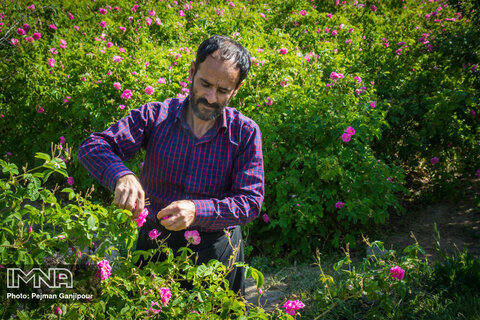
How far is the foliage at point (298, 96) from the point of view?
375 centimetres

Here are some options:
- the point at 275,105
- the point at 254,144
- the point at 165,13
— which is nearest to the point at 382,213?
the point at 275,105

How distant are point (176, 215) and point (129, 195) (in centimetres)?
17

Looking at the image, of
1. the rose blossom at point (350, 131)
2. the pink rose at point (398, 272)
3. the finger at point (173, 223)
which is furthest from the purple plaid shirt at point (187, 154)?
the rose blossom at point (350, 131)

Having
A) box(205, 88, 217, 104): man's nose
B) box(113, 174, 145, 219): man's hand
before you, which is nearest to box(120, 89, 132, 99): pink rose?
box(205, 88, 217, 104): man's nose

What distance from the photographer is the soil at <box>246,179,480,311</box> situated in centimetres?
392

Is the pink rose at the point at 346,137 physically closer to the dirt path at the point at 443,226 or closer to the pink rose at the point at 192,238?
the dirt path at the point at 443,226

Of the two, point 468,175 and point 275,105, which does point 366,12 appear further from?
point 275,105

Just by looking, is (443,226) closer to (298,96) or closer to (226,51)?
(298,96)

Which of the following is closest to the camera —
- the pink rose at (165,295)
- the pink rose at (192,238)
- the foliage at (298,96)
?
the pink rose at (165,295)

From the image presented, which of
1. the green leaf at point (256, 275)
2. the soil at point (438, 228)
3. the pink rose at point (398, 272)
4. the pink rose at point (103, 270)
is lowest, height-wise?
the soil at point (438, 228)

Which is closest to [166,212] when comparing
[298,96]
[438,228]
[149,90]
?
[149,90]

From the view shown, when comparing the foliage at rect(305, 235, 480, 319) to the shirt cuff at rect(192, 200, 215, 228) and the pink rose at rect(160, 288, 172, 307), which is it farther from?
the pink rose at rect(160, 288, 172, 307)

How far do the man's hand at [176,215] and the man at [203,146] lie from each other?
202 millimetres

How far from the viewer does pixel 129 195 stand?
1358 millimetres
